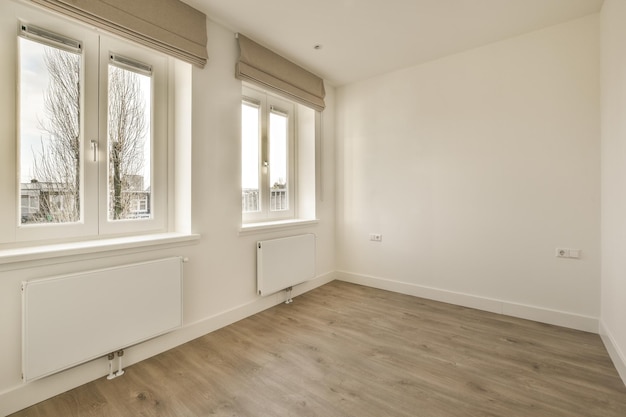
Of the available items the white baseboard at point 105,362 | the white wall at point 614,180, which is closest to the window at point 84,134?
the white baseboard at point 105,362

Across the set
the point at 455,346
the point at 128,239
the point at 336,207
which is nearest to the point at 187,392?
the point at 128,239

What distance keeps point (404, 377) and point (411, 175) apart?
2.37 meters

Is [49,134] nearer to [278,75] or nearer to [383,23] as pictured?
[278,75]

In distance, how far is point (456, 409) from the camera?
1.69 metres

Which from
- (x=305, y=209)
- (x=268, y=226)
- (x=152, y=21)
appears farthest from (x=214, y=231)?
(x=152, y=21)

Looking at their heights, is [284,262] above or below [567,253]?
below

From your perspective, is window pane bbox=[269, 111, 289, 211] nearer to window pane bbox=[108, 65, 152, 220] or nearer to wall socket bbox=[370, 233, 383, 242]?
wall socket bbox=[370, 233, 383, 242]

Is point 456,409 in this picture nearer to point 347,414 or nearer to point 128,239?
point 347,414

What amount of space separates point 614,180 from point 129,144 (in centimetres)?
374

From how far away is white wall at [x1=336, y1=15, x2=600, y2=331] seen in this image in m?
2.70

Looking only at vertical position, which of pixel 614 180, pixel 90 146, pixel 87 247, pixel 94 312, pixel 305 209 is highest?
pixel 90 146

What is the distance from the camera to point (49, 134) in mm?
1960

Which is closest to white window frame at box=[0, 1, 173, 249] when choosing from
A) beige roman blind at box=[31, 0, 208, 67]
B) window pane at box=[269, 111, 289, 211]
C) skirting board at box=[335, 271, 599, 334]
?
beige roman blind at box=[31, 0, 208, 67]

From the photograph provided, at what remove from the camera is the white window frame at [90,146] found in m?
1.80
